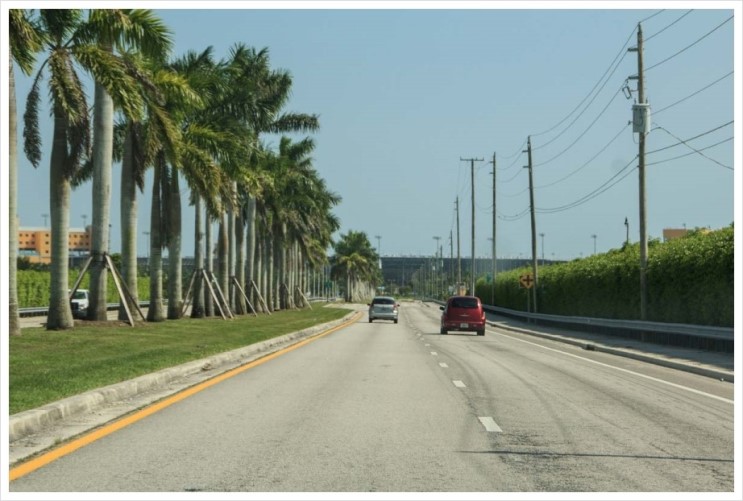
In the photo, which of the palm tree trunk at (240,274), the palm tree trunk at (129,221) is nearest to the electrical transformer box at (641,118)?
the palm tree trunk at (129,221)

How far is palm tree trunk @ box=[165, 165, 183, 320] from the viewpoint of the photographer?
43125mm

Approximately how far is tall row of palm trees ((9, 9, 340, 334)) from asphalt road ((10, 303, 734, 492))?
11.8 m

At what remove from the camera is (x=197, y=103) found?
35750mm

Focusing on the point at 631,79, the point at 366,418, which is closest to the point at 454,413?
the point at 366,418

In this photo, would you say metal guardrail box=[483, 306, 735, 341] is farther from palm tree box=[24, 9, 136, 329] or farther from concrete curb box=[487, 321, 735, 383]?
palm tree box=[24, 9, 136, 329]

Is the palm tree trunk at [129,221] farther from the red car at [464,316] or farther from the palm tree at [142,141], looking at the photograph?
the red car at [464,316]

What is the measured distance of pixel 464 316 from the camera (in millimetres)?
44906

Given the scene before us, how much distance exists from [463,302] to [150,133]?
17337 millimetres

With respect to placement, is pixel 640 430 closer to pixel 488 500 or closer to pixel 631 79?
pixel 488 500

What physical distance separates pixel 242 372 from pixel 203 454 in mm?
10362

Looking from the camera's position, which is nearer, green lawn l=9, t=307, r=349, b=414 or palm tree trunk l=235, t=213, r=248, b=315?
green lawn l=9, t=307, r=349, b=414

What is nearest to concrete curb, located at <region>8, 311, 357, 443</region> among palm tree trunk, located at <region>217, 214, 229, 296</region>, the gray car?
palm tree trunk, located at <region>217, 214, 229, 296</region>

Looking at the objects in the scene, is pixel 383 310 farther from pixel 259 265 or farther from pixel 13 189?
pixel 13 189

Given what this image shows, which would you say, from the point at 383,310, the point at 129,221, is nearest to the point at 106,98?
the point at 129,221
